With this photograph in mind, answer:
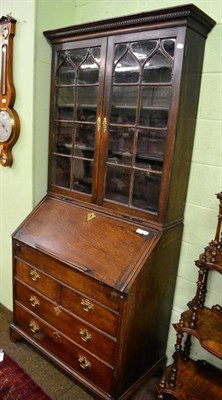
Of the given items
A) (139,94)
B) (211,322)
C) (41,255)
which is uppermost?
(139,94)

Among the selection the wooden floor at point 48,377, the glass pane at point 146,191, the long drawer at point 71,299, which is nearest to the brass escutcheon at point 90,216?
the glass pane at point 146,191

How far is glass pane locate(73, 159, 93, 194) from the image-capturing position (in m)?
1.93

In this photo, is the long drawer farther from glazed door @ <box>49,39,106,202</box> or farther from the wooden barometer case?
the wooden barometer case

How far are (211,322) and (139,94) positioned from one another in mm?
1248

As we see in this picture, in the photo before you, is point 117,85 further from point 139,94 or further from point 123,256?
point 123,256

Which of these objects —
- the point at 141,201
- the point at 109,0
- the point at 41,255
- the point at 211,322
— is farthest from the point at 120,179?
the point at 109,0

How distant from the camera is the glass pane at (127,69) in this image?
1.62 meters

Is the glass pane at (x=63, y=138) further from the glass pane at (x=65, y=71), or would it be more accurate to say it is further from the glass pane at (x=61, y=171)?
the glass pane at (x=65, y=71)

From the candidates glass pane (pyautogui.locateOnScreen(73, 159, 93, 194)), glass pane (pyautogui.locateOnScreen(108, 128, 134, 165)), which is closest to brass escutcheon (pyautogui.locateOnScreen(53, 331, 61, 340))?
glass pane (pyautogui.locateOnScreen(73, 159, 93, 194))

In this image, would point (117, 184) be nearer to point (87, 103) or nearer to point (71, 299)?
point (87, 103)

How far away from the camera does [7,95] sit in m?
2.11

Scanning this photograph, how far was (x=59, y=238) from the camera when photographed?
1857 mm

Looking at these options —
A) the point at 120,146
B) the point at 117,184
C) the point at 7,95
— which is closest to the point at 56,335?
→ the point at 117,184

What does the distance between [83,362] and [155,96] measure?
153cm
